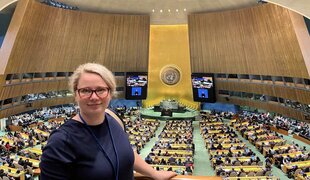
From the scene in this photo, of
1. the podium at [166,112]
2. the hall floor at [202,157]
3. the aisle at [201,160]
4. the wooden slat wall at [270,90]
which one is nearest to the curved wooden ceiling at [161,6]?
the wooden slat wall at [270,90]

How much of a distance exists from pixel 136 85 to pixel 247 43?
12.6 m

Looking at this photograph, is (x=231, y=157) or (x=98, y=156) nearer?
(x=98, y=156)

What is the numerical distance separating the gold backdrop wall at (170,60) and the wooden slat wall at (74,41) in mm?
3255

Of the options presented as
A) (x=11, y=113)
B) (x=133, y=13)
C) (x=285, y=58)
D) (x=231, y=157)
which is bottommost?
(x=231, y=157)

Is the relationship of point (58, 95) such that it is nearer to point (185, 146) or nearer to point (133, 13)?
point (133, 13)

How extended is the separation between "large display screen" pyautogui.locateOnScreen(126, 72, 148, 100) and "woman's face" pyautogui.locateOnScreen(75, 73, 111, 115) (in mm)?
29711

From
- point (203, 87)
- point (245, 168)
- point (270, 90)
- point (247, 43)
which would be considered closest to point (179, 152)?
point (245, 168)

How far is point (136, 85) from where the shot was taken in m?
31.3

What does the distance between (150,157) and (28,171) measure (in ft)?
19.3

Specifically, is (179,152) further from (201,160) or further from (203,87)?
(203,87)

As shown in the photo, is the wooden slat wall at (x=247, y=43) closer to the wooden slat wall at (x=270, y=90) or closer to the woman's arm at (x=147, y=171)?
the wooden slat wall at (x=270, y=90)

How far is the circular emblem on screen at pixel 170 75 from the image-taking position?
34.6 m

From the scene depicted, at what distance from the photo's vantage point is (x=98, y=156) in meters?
1.33

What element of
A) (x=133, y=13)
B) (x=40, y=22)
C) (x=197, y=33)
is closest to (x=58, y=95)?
(x=40, y=22)
